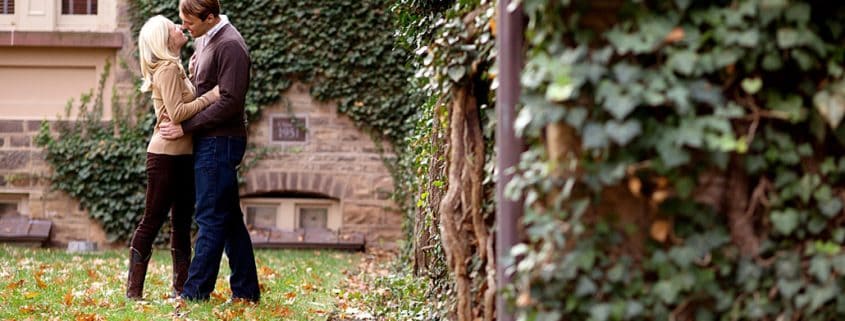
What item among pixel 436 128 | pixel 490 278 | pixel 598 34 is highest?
pixel 598 34

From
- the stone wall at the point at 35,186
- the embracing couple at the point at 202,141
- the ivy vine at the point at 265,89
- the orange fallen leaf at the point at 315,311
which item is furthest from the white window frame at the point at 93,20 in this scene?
the orange fallen leaf at the point at 315,311

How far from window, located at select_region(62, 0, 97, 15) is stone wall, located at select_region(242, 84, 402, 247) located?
2047 mm

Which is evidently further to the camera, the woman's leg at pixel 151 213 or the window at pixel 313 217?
the window at pixel 313 217

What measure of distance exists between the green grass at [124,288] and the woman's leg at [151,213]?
0.45 feet

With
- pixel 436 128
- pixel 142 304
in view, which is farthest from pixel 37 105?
pixel 436 128

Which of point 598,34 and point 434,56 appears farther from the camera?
point 434,56

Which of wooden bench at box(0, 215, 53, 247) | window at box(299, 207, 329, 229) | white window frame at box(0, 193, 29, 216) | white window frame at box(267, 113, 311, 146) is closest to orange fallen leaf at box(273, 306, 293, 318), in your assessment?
white window frame at box(267, 113, 311, 146)

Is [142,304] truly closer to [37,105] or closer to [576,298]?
[576,298]

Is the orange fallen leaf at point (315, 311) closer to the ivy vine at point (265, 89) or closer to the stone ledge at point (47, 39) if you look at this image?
the ivy vine at point (265, 89)

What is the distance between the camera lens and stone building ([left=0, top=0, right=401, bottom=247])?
446 inches

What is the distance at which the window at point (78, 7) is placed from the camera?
11.4 meters

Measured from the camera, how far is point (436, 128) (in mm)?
5492

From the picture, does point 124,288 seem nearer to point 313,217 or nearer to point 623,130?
point 313,217

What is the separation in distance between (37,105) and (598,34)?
31.5 ft
